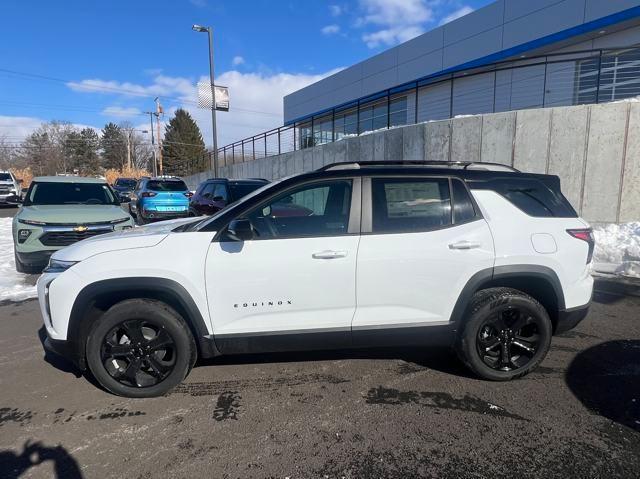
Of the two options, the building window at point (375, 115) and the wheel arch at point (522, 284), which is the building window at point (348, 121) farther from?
the wheel arch at point (522, 284)

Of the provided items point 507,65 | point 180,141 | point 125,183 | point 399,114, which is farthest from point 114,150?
point 507,65

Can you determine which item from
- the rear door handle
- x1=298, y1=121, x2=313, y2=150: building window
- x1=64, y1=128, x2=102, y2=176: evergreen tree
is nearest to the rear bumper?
the rear door handle

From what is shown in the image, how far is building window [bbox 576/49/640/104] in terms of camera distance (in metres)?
11.3

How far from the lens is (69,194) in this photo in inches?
310

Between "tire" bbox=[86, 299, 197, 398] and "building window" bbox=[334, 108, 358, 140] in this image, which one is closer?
"tire" bbox=[86, 299, 197, 398]

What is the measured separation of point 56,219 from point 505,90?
671 inches

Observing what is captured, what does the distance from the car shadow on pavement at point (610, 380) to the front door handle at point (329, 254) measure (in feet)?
7.36

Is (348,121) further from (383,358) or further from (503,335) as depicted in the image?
(503,335)

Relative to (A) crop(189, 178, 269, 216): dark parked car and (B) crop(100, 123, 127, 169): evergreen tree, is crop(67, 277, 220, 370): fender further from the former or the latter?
(B) crop(100, 123, 127, 169): evergreen tree

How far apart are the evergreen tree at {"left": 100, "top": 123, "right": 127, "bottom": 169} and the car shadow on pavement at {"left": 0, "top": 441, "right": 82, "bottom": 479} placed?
91763mm

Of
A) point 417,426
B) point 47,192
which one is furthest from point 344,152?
point 417,426

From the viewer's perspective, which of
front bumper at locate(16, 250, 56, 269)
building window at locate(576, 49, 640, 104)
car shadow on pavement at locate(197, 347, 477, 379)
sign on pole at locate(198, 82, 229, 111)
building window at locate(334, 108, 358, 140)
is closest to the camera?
car shadow on pavement at locate(197, 347, 477, 379)

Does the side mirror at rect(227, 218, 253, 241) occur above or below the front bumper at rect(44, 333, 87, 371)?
above

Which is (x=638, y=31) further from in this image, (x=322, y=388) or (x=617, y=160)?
(x=322, y=388)
